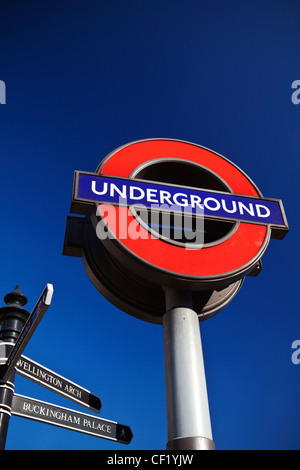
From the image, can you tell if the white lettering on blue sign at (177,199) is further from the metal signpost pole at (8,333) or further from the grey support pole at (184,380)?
the metal signpost pole at (8,333)

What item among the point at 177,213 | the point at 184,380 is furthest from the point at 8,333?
the point at 184,380

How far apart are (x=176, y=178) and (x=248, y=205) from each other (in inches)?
40.1

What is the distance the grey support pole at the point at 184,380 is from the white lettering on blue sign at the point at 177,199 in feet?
3.12

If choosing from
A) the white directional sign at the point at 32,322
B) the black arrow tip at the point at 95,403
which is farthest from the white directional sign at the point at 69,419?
the white directional sign at the point at 32,322

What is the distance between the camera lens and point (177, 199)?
432cm

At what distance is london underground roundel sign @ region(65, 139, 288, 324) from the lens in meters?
3.68

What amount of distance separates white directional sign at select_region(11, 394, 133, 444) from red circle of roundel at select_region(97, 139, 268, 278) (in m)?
2.78

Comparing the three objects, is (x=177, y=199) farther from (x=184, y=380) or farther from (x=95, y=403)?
(x=95, y=403)

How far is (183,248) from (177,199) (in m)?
0.69

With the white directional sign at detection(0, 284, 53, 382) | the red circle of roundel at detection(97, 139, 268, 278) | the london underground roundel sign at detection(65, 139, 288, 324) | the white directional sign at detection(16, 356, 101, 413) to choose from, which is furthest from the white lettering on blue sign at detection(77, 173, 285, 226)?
A: the white directional sign at detection(16, 356, 101, 413)

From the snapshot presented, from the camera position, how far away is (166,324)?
376cm

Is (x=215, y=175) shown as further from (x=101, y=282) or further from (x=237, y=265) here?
(x=101, y=282)

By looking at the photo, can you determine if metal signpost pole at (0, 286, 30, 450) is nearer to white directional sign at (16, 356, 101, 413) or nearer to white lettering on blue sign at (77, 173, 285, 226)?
white directional sign at (16, 356, 101, 413)
